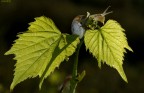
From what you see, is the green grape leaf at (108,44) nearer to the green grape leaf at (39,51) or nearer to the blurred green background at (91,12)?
the green grape leaf at (39,51)

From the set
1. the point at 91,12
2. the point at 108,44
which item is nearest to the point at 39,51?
the point at 108,44

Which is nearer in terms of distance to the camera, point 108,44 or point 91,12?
point 108,44

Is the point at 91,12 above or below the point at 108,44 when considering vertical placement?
below

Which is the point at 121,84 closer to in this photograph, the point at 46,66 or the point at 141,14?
the point at 141,14

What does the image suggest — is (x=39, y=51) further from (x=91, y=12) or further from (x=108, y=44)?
(x=91, y=12)

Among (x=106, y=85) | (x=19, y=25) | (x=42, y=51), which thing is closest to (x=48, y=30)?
(x=42, y=51)

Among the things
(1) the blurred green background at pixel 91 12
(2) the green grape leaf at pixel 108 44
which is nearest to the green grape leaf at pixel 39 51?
(2) the green grape leaf at pixel 108 44

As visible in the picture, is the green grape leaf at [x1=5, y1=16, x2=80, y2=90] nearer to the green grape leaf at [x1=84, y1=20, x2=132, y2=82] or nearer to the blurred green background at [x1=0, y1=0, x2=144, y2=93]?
the green grape leaf at [x1=84, y1=20, x2=132, y2=82]
